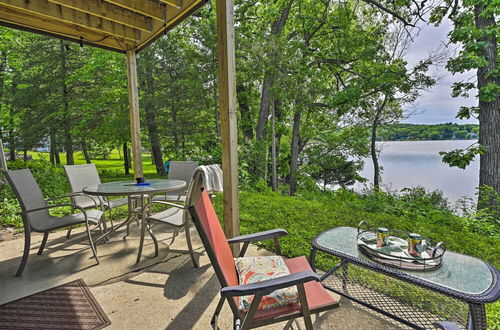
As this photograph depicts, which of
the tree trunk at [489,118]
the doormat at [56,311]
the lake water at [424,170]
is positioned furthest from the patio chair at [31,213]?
the tree trunk at [489,118]

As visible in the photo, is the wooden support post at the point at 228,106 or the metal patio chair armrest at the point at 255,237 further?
the wooden support post at the point at 228,106

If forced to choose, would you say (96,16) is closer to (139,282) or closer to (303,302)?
(139,282)

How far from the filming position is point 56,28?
3217 mm

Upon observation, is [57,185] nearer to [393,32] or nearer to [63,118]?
[63,118]

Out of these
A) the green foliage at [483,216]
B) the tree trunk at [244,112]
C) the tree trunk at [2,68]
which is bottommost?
the green foliage at [483,216]

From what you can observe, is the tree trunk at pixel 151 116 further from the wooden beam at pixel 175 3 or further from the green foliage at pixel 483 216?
the green foliage at pixel 483 216

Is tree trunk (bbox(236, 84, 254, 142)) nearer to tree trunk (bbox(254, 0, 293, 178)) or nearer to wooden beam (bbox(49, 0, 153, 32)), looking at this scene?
tree trunk (bbox(254, 0, 293, 178))

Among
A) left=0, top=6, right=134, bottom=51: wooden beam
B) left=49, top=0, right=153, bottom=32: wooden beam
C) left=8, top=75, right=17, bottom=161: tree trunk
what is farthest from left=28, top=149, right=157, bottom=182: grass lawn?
left=49, top=0, right=153, bottom=32: wooden beam

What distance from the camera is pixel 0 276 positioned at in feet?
7.67

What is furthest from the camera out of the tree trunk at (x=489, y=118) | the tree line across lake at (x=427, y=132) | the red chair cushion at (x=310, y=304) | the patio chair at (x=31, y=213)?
the tree line across lake at (x=427, y=132)

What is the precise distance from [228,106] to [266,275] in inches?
57.4

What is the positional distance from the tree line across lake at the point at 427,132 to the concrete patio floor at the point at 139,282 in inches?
248

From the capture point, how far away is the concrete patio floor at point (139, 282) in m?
1.75

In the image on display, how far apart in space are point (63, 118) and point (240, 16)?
7.39 meters
